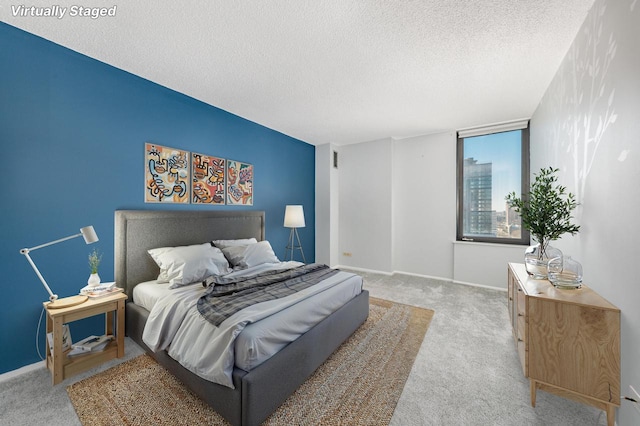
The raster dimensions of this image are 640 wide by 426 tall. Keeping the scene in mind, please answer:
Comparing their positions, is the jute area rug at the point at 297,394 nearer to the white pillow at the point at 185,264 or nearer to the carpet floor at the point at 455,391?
the carpet floor at the point at 455,391

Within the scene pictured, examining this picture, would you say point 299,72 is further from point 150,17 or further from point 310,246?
point 310,246

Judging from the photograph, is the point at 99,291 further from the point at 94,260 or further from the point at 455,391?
the point at 455,391

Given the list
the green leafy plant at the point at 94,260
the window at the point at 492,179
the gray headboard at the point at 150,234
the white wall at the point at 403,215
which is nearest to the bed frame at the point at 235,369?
the gray headboard at the point at 150,234

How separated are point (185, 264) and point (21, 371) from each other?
4.47ft

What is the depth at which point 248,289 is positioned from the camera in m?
2.20

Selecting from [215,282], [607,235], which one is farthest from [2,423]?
[607,235]

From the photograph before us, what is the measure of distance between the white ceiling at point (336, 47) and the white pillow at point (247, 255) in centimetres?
191

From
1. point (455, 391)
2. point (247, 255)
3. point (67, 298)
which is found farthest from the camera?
point (247, 255)

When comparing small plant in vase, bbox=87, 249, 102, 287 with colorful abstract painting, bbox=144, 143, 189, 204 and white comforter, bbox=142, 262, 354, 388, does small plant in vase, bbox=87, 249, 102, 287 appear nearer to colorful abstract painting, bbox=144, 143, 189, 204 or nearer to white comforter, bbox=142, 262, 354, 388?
white comforter, bbox=142, 262, 354, 388

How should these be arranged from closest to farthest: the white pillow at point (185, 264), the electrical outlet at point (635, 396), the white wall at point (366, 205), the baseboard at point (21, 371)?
1. the electrical outlet at point (635, 396)
2. the baseboard at point (21, 371)
3. the white pillow at point (185, 264)
4. the white wall at point (366, 205)

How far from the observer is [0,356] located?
190 cm

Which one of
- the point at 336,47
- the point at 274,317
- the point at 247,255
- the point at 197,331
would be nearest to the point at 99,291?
the point at 197,331

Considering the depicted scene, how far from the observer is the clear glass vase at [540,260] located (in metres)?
2.04

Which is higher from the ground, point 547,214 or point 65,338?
point 547,214
